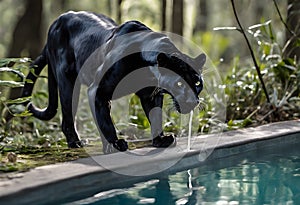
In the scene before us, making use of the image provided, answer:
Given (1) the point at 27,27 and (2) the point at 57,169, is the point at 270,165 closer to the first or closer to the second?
(2) the point at 57,169

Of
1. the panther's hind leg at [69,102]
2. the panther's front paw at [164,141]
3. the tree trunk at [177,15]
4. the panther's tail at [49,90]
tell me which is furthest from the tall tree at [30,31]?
the panther's front paw at [164,141]

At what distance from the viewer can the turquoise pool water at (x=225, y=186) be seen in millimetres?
2344

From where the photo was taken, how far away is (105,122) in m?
2.90

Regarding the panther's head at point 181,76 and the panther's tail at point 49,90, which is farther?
the panther's tail at point 49,90

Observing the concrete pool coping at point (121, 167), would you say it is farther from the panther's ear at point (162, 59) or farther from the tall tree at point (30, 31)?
the tall tree at point (30, 31)

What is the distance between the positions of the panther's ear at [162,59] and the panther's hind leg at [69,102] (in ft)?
2.89

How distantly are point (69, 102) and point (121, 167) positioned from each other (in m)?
0.99

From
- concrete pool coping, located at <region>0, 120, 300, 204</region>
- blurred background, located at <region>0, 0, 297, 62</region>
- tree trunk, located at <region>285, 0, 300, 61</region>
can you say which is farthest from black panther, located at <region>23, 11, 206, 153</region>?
tree trunk, located at <region>285, 0, 300, 61</region>

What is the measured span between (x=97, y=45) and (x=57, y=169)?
3.14 ft

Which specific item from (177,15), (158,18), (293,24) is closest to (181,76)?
(293,24)

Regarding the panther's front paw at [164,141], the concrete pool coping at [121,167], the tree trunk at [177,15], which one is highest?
the tree trunk at [177,15]

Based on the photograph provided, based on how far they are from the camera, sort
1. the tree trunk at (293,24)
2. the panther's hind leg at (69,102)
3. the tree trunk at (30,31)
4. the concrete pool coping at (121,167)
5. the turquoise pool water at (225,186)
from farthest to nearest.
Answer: the tree trunk at (30,31)
the tree trunk at (293,24)
the panther's hind leg at (69,102)
the turquoise pool water at (225,186)
the concrete pool coping at (121,167)

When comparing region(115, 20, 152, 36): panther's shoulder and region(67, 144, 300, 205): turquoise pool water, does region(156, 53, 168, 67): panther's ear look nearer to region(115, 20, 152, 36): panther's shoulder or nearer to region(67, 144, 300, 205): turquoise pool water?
region(115, 20, 152, 36): panther's shoulder

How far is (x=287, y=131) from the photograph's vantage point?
11.3ft
